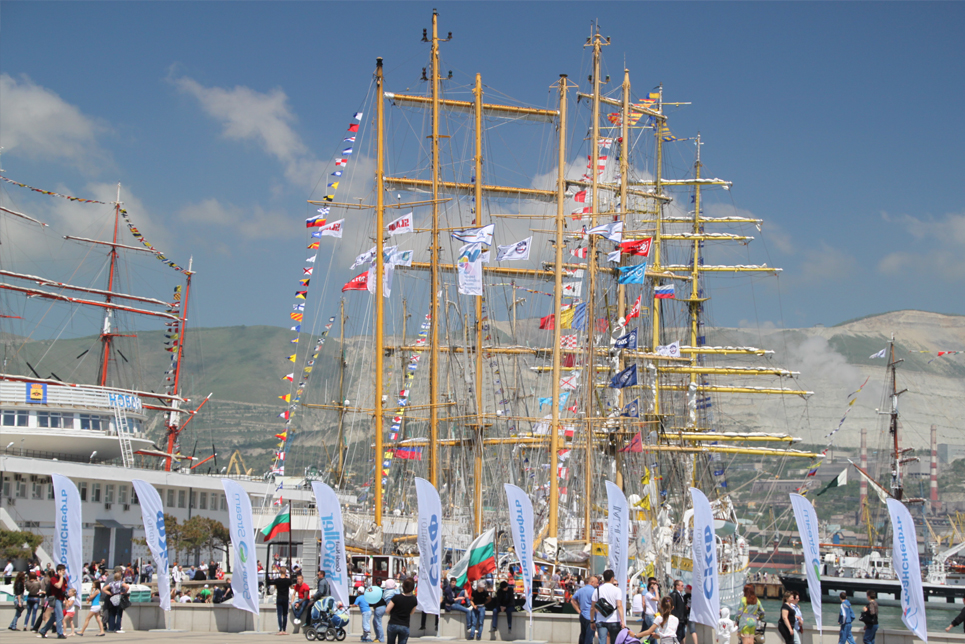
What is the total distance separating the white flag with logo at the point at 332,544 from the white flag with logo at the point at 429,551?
1.73 m

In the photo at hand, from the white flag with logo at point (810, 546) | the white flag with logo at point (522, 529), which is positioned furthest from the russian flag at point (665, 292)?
the white flag with logo at point (810, 546)

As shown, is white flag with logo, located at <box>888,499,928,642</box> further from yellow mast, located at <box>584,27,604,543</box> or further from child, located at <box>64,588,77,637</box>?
yellow mast, located at <box>584,27,604,543</box>

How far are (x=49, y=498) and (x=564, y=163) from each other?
30975 mm

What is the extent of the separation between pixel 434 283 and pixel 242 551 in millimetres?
22511

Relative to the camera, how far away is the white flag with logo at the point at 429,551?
22.8 meters

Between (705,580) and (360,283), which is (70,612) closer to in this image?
(705,580)

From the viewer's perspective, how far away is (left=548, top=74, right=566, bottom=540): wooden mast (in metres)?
44.6

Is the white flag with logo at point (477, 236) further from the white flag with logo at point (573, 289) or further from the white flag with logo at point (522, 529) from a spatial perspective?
the white flag with logo at point (522, 529)

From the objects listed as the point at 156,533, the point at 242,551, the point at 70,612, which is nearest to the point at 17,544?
the point at 156,533

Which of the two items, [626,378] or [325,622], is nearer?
[325,622]

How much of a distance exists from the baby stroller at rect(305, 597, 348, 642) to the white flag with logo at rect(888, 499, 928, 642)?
11.7m

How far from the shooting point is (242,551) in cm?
2367

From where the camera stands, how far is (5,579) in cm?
3706

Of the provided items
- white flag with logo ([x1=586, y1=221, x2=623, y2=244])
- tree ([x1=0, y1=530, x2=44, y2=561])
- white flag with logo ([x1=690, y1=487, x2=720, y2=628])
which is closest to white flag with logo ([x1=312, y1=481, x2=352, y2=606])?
white flag with logo ([x1=690, y1=487, x2=720, y2=628])
